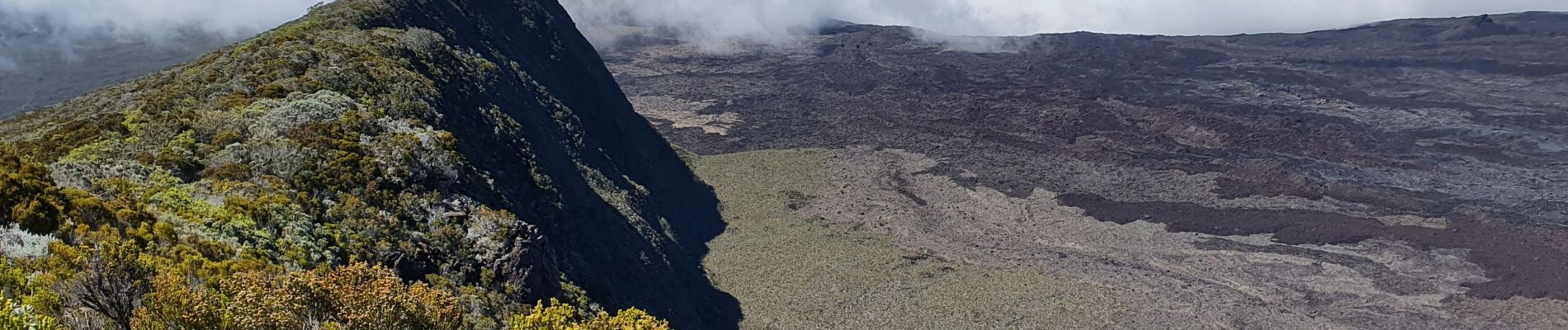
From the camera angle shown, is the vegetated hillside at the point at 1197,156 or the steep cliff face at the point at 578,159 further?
the vegetated hillside at the point at 1197,156

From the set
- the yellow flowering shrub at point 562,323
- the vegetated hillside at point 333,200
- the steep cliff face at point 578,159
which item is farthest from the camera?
the steep cliff face at point 578,159

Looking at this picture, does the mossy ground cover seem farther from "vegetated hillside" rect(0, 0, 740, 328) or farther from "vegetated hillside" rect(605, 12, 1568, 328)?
"vegetated hillside" rect(0, 0, 740, 328)

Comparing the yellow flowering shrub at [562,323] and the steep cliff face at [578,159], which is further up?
the yellow flowering shrub at [562,323]

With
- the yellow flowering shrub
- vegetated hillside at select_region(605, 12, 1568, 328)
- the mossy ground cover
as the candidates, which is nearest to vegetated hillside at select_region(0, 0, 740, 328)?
the yellow flowering shrub

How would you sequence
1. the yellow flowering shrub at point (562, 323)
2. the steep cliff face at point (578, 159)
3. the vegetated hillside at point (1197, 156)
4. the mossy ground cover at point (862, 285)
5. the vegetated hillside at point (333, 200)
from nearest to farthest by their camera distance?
the vegetated hillside at point (333, 200) < the yellow flowering shrub at point (562, 323) < the steep cliff face at point (578, 159) < the mossy ground cover at point (862, 285) < the vegetated hillside at point (1197, 156)

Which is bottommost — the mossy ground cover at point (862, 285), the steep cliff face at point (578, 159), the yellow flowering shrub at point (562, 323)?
the mossy ground cover at point (862, 285)

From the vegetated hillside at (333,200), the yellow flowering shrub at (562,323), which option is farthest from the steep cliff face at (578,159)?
the yellow flowering shrub at (562,323)

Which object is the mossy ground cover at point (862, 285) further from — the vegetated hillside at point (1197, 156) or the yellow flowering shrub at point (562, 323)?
the yellow flowering shrub at point (562, 323)

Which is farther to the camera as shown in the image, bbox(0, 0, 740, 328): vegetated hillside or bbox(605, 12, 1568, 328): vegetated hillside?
bbox(605, 12, 1568, 328): vegetated hillside
